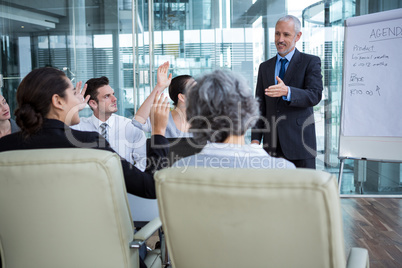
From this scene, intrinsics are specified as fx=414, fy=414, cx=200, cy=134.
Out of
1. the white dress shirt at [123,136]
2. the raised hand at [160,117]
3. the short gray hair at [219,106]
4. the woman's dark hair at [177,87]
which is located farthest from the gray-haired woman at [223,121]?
the woman's dark hair at [177,87]

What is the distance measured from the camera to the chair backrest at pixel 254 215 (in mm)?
949

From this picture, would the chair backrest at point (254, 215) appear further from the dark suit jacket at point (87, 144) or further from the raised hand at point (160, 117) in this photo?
the raised hand at point (160, 117)

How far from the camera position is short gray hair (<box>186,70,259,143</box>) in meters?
1.32

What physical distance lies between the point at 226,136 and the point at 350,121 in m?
2.96

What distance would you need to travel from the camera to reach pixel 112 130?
115 inches

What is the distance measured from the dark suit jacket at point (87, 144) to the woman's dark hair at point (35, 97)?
0.04 metres

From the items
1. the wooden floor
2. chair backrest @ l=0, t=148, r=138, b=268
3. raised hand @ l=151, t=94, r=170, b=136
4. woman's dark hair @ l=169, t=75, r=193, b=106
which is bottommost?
the wooden floor

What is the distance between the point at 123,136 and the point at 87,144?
134 cm

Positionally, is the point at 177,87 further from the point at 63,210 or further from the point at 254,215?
the point at 254,215

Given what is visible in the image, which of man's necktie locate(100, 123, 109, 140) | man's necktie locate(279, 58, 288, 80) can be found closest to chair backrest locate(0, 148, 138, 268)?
man's necktie locate(100, 123, 109, 140)

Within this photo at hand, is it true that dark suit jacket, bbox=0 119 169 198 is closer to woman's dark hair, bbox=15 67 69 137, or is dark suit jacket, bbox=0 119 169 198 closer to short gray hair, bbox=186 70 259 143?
woman's dark hair, bbox=15 67 69 137

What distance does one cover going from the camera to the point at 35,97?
1.60 meters

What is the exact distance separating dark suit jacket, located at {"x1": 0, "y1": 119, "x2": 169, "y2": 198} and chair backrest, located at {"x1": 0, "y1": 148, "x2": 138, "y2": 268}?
162mm

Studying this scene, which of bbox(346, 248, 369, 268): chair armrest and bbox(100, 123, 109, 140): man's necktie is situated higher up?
bbox(100, 123, 109, 140): man's necktie
